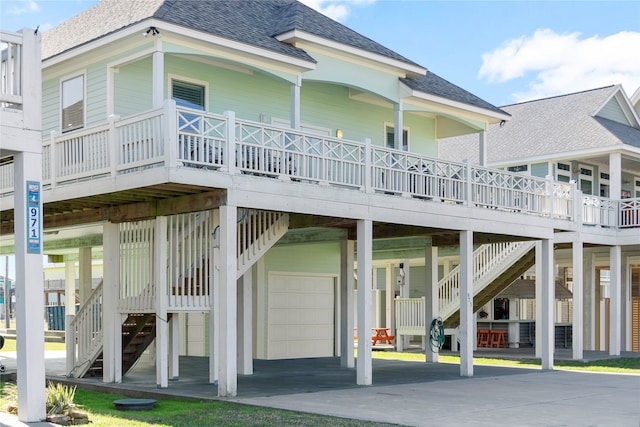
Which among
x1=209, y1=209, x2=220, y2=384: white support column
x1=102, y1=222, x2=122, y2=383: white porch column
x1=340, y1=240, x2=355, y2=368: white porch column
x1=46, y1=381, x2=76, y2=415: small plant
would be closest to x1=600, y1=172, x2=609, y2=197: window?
x1=340, y1=240, x2=355, y2=368: white porch column

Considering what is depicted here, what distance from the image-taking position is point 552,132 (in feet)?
104

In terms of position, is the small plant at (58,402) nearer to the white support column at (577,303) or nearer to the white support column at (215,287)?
the white support column at (215,287)

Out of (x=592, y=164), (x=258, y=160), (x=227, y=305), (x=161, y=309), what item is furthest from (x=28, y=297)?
(x=592, y=164)

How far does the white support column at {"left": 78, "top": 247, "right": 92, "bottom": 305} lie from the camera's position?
24.3 metres

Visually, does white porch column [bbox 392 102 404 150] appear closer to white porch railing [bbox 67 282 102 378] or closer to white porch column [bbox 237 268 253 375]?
white porch column [bbox 237 268 253 375]

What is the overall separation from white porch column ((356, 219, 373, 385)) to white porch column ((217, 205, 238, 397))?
3329mm

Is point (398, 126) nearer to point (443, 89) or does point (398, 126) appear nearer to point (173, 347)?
point (443, 89)

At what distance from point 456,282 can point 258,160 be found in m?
13.2

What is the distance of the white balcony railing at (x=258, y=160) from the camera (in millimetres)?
14523

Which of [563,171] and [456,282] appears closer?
[456,282]

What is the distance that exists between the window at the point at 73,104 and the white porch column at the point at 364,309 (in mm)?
6827

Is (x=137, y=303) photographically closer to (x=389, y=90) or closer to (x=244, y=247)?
(x=244, y=247)

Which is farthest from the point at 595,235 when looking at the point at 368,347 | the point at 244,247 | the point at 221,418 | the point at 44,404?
the point at 44,404

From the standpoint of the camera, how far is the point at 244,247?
16.8 meters
